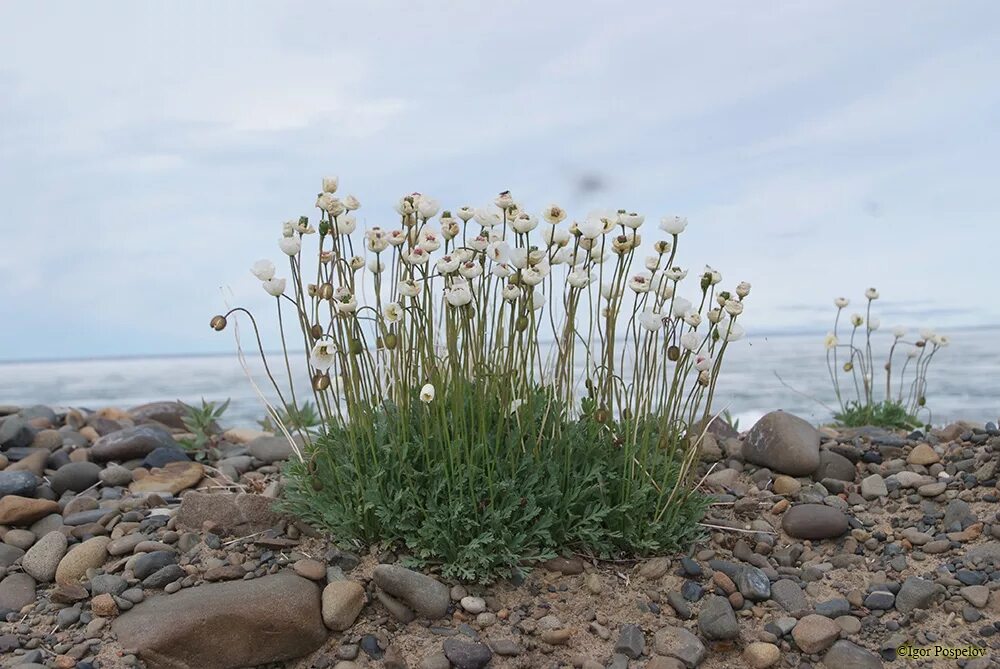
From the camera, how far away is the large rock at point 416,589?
3.19m

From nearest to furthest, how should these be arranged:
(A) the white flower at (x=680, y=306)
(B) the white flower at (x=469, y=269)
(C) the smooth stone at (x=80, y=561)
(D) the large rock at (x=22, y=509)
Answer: (B) the white flower at (x=469, y=269)
(A) the white flower at (x=680, y=306)
(C) the smooth stone at (x=80, y=561)
(D) the large rock at (x=22, y=509)

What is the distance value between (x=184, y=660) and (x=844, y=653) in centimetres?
247

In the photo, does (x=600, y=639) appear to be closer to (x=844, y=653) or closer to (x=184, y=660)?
(x=844, y=653)

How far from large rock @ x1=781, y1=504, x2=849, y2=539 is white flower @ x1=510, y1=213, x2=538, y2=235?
1.98 m

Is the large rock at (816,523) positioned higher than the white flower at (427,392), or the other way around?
the white flower at (427,392)

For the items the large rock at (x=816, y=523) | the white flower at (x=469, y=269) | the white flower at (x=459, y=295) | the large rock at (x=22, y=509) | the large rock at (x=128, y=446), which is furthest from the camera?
the large rock at (x=128, y=446)

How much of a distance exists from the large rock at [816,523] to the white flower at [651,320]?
4.26 ft

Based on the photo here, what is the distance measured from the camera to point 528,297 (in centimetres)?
321

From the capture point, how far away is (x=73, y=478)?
4.89 m

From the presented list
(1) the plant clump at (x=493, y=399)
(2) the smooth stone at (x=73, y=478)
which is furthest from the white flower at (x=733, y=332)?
(2) the smooth stone at (x=73, y=478)

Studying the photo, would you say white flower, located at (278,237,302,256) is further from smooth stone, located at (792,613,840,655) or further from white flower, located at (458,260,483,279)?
smooth stone, located at (792,613,840,655)

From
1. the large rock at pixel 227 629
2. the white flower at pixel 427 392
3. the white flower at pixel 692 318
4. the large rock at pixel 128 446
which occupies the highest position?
the white flower at pixel 692 318

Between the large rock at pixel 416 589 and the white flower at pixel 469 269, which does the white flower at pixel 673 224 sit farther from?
the large rock at pixel 416 589

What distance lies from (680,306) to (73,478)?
368 cm
